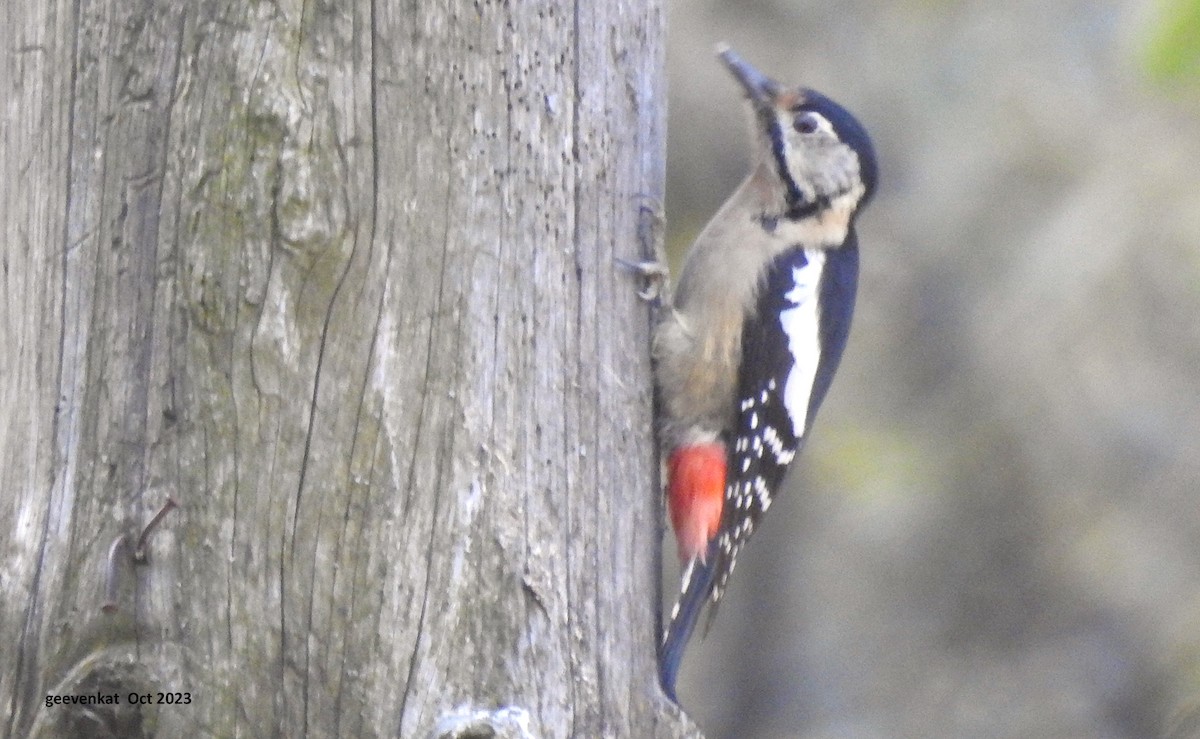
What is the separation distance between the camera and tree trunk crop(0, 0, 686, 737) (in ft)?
7.44

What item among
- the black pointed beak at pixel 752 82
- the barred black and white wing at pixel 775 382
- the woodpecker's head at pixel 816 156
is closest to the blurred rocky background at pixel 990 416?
the black pointed beak at pixel 752 82

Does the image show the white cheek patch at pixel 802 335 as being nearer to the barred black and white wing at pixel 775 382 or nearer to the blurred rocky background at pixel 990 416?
the barred black and white wing at pixel 775 382

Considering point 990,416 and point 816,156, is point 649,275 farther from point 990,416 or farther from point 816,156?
point 990,416

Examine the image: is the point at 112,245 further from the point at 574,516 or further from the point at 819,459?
the point at 819,459

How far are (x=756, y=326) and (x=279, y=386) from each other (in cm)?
158

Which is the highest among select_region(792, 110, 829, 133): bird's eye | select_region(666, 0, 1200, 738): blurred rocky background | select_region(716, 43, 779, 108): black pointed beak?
select_region(716, 43, 779, 108): black pointed beak

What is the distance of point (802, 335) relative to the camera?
372 cm

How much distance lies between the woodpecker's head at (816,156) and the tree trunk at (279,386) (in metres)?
1.45

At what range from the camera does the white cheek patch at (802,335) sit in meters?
3.68

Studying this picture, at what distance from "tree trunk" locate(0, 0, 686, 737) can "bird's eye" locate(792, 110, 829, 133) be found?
1483 mm

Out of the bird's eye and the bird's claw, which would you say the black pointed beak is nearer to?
the bird's eye

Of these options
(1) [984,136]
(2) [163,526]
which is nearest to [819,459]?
(1) [984,136]

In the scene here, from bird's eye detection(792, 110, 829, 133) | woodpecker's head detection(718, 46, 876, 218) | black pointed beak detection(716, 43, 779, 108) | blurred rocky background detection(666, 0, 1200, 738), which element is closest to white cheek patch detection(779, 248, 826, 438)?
woodpecker's head detection(718, 46, 876, 218)

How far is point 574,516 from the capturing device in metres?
2.52
